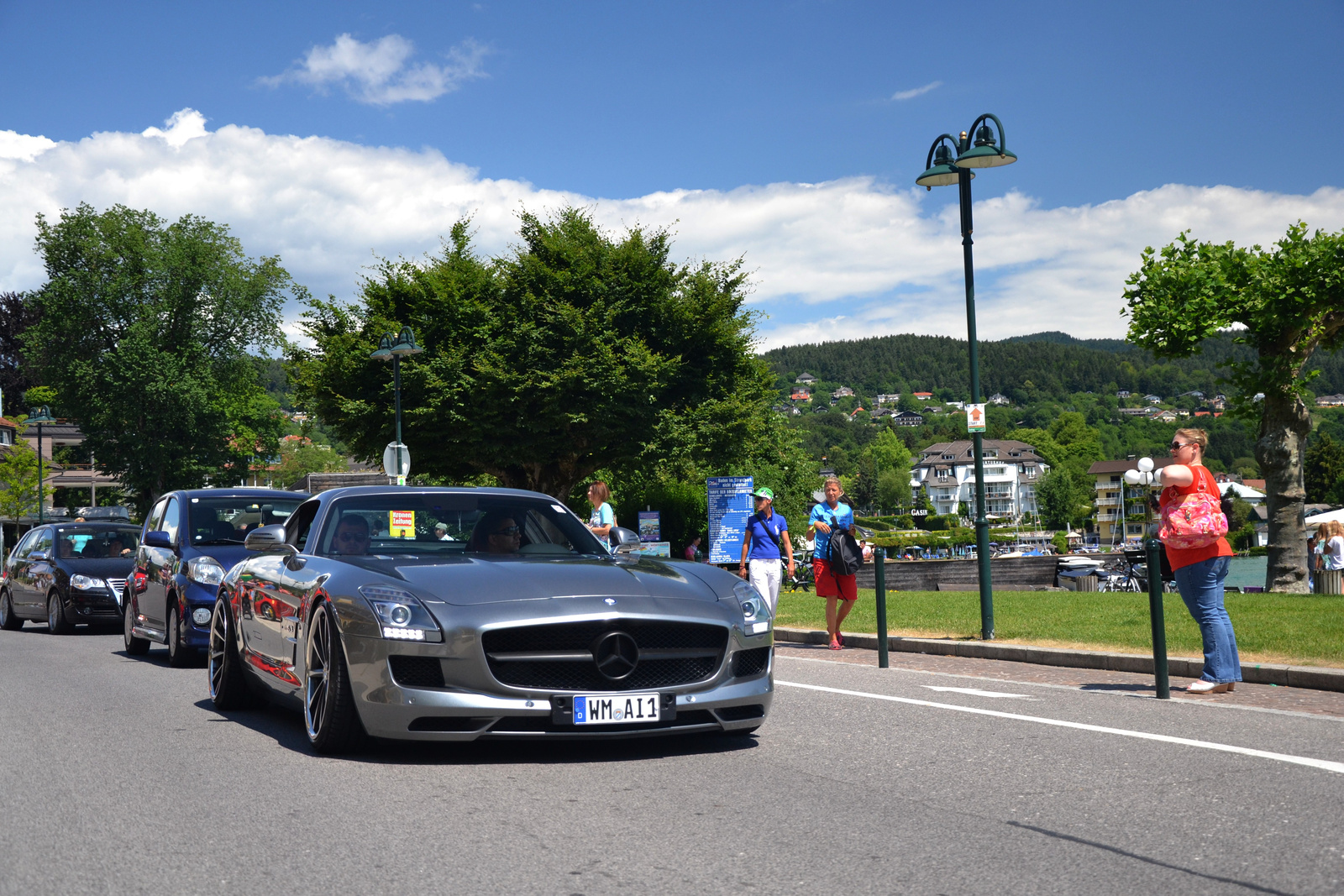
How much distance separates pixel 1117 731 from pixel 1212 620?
6.70 ft

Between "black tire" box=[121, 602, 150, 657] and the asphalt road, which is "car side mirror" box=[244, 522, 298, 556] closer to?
the asphalt road

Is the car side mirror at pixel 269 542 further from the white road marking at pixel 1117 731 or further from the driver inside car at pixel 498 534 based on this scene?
the white road marking at pixel 1117 731

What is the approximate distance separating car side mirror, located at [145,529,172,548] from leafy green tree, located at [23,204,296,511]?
47309 millimetres

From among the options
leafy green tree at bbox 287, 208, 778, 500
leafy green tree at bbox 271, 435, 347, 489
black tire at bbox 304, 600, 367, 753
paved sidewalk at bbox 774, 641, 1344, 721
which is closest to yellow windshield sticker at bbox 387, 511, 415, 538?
black tire at bbox 304, 600, 367, 753

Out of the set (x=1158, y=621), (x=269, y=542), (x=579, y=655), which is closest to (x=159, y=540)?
(x=269, y=542)

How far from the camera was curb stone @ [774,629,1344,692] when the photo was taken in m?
9.25

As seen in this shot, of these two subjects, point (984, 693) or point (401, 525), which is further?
point (984, 693)

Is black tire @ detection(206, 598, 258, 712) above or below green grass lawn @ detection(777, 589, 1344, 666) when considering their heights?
above

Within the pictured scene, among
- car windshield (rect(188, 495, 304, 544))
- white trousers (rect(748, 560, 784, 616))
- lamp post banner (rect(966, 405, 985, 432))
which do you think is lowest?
white trousers (rect(748, 560, 784, 616))

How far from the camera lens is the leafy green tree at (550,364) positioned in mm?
35750

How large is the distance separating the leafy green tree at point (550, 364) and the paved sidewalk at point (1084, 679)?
22.3 meters

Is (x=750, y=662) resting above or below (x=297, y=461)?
below

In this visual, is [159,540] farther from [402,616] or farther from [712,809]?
[712,809]

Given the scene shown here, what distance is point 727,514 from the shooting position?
25.6 metres
